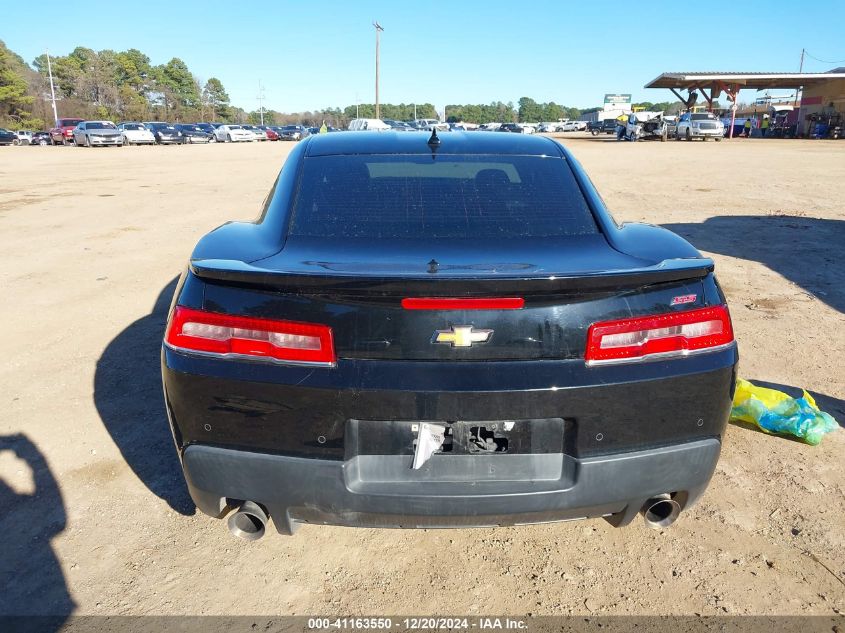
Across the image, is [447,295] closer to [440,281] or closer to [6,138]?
[440,281]

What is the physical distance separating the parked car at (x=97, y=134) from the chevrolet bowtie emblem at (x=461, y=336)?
43.8 metres

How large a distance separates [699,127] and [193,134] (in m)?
40.3

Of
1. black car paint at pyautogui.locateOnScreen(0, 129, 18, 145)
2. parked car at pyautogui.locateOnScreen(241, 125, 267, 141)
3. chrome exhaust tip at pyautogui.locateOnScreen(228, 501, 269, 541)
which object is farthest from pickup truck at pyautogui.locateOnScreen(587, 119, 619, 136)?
chrome exhaust tip at pyautogui.locateOnScreen(228, 501, 269, 541)

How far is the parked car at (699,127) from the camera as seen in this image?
3975 cm

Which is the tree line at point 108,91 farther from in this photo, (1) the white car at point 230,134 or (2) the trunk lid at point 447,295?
(2) the trunk lid at point 447,295

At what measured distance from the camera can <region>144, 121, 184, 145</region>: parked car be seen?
1866 inches

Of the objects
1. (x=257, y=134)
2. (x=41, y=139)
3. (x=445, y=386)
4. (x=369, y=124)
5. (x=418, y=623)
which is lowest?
(x=418, y=623)

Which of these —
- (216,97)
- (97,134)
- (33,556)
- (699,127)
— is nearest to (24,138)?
(97,134)

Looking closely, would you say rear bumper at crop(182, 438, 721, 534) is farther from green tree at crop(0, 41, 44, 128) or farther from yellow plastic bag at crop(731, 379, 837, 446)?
green tree at crop(0, 41, 44, 128)

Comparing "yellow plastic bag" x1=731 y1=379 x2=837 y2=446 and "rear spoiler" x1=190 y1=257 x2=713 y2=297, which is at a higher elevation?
"rear spoiler" x1=190 y1=257 x2=713 y2=297

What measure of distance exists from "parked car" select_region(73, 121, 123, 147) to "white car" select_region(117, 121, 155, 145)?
2.15 meters

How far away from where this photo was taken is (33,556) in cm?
245

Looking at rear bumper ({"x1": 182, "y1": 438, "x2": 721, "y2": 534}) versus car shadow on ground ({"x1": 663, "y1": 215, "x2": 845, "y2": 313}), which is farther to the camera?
car shadow on ground ({"x1": 663, "y1": 215, "x2": 845, "y2": 313})

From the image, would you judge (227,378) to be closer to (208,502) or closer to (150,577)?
(208,502)
